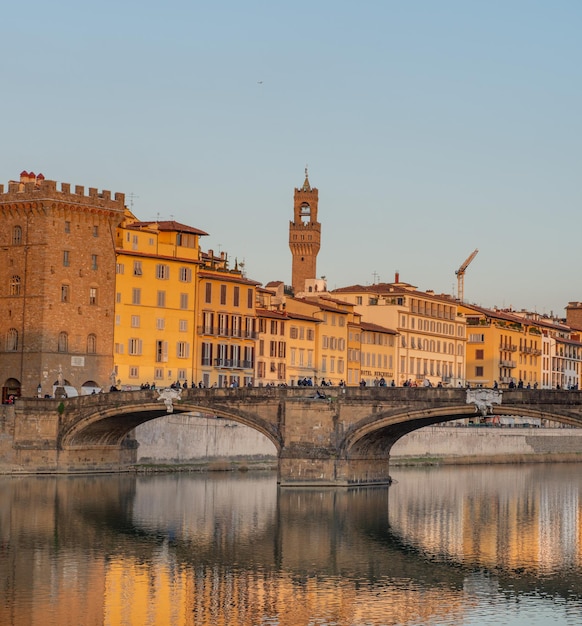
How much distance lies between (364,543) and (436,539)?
4269 mm

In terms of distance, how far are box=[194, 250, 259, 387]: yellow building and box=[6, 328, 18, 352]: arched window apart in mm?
14852

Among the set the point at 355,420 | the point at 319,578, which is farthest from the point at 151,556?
the point at 355,420

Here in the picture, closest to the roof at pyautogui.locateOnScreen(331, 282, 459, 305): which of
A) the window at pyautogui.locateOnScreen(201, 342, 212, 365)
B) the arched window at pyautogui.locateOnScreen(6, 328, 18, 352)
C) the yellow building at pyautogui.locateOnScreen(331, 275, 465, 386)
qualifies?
the yellow building at pyautogui.locateOnScreen(331, 275, 465, 386)

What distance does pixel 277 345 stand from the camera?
118625 mm

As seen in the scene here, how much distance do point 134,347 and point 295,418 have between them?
82.0ft

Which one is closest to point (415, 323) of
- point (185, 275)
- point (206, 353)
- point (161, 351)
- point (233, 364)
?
point (233, 364)

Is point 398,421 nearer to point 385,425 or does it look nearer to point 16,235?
point 385,425

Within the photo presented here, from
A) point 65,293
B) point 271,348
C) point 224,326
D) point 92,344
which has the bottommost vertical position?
point 92,344

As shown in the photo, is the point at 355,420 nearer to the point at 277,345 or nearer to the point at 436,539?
the point at 436,539

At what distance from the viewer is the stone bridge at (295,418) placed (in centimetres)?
7412

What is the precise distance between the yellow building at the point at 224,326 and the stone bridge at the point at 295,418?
1971 centimetres

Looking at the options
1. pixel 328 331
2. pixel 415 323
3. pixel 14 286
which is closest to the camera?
pixel 14 286

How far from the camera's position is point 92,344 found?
9788cm

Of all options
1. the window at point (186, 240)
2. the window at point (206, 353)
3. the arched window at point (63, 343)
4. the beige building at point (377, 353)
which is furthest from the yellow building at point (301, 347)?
the arched window at point (63, 343)
